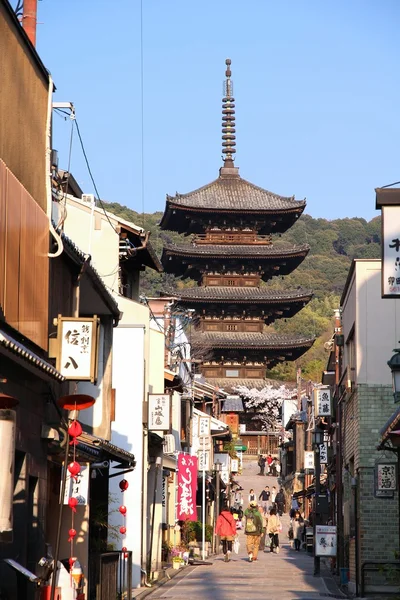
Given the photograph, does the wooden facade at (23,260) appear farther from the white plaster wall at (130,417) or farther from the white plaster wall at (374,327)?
the white plaster wall at (374,327)

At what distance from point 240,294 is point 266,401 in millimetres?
9609

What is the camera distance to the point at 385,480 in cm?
2148

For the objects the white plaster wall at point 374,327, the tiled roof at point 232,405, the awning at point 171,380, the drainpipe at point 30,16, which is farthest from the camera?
the tiled roof at point 232,405

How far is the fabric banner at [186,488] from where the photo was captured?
32531 millimetres

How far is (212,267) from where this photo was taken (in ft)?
243

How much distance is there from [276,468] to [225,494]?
21499 millimetres

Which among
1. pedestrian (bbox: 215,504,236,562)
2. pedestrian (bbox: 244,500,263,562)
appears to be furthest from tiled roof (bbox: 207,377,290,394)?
pedestrian (bbox: 244,500,263,562)

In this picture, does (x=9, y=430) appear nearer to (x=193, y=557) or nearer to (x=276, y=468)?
(x=193, y=557)

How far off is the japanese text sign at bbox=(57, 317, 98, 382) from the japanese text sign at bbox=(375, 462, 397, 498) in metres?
9.37

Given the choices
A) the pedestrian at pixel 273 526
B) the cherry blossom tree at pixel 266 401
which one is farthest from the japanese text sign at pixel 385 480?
the cherry blossom tree at pixel 266 401

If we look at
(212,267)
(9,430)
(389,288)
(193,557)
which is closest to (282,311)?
(212,267)

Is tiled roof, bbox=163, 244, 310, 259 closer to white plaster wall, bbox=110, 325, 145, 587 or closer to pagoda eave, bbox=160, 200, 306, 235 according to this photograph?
pagoda eave, bbox=160, 200, 306, 235

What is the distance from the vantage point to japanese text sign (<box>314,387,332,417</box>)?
102 ft

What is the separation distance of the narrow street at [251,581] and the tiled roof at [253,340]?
3785cm
